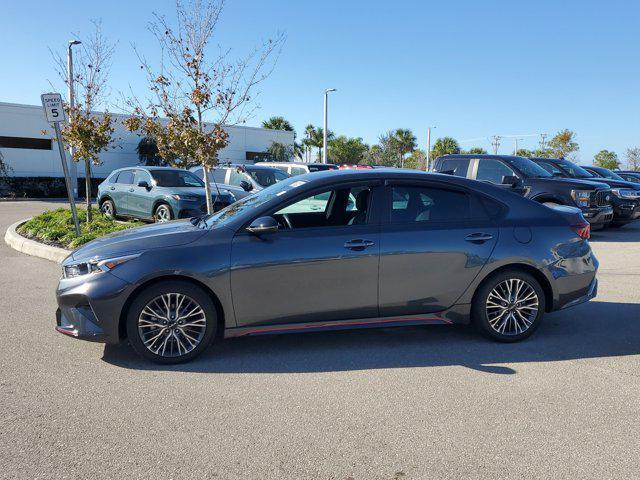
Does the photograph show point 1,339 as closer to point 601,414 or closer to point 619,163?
point 601,414

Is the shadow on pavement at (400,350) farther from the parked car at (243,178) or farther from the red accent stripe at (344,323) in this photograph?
the parked car at (243,178)

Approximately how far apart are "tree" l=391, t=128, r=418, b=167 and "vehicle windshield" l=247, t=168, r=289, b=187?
47.3 m

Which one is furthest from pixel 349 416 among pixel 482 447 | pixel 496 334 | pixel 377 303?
pixel 496 334

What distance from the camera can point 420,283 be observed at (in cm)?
478

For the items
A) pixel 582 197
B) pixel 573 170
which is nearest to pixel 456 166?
pixel 582 197

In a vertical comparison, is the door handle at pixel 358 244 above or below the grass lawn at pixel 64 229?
above

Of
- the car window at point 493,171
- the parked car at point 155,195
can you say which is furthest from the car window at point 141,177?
the car window at point 493,171

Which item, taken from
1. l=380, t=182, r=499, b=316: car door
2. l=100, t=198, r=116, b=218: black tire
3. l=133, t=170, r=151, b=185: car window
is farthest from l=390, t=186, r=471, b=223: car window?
→ l=100, t=198, r=116, b=218: black tire

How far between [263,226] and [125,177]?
10.7m

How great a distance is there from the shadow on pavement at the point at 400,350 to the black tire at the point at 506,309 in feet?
0.39

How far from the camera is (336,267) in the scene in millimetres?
4582

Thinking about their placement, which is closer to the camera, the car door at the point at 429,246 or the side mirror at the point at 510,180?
Answer: the car door at the point at 429,246

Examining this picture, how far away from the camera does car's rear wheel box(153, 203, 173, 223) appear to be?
12406mm

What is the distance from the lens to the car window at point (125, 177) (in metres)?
13.9
